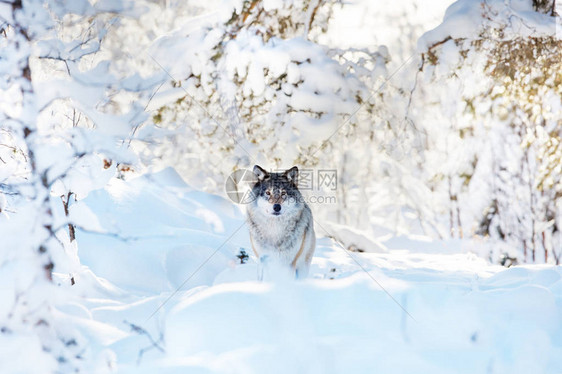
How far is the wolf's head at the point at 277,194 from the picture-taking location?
209 inches

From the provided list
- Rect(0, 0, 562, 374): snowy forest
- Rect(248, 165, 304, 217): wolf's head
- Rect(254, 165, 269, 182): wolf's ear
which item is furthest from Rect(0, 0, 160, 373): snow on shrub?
Rect(254, 165, 269, 182): wolf's ear

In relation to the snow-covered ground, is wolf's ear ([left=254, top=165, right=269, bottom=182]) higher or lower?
higher

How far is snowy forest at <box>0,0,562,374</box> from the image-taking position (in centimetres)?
302

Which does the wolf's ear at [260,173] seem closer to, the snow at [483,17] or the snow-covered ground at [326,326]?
the snow-covered ground at [326,326]

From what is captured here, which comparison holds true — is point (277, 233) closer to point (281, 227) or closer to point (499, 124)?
point (281, 227)

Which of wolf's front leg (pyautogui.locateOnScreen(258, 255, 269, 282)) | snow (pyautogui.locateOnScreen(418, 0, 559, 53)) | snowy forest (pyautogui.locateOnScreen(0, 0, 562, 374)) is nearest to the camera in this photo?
snowy forest (pyautogui.locateOnScreen(0, 0, 562, 374))

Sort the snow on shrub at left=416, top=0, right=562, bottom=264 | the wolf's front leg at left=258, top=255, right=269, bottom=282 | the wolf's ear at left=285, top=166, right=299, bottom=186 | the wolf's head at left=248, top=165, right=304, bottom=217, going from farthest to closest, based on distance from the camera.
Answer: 1. the snow on shrub at left=416, top=0, right=562, bottom=264
2. the wolf's ear at left=285, top=166, right=299, bottom=186
3. the wolf's head at left=248, top=165, right=304, bottom=217
4. the wolf's front leg at left=258, top=255, right=269, bottom=282

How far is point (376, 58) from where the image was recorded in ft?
24.7

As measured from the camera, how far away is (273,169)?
808 cm

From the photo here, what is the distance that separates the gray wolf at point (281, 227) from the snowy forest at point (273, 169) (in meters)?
0.39

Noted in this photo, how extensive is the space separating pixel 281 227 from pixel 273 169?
278 centimetres

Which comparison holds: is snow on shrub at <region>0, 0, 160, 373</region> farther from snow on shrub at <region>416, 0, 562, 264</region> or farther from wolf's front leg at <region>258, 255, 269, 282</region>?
snow on shrub at <region>416, 0, 562, 264</region>

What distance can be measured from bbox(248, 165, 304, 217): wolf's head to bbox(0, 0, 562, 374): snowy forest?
78 cm

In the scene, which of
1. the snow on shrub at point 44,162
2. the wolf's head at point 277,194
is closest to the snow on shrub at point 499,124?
the wolf's head at point 277,194
